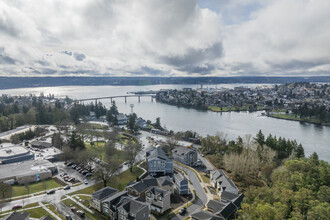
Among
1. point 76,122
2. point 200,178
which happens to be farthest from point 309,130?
point 76,122

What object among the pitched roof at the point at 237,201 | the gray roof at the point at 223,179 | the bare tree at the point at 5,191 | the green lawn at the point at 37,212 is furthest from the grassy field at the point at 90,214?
the gray roof at the point at 223,179

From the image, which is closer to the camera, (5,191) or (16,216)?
(16,216)

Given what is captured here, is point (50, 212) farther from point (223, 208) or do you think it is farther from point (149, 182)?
point (223, 208)

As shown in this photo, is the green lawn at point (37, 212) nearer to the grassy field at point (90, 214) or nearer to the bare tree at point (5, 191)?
the grassy field at point (90, 214)

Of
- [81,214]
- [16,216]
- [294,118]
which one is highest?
[16,216]

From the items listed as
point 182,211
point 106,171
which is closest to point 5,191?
point 106,171

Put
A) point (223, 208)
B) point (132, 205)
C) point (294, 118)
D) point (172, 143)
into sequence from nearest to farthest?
1. point (132, 205)
2. point (223, 208)
3. point (172, 143)
4. point (294, 118)
